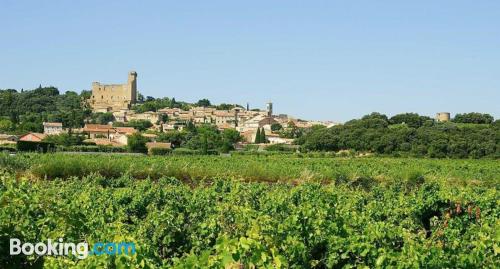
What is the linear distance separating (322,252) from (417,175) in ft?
70.5

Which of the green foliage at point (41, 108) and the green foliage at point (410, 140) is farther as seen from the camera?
the green foliage at point (41, 108)

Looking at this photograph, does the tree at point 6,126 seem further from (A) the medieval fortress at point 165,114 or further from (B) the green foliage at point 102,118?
(B) the green foliage at point 102,118

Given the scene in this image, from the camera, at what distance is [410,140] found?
6512 cm

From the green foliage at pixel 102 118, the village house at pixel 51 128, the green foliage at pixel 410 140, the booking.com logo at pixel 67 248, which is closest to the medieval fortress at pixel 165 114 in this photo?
the green foliage at pixel 102 118

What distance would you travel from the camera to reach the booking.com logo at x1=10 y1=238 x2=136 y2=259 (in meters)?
5.32

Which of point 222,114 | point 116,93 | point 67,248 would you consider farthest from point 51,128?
point 67,248

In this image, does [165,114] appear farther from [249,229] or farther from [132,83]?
[249,229]

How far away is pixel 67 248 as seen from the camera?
592 cm

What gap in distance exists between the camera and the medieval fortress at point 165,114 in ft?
502

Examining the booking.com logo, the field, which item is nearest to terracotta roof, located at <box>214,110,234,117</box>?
the field

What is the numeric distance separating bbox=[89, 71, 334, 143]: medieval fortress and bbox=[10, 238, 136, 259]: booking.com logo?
5119 inches

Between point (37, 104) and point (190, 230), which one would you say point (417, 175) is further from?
point (37, 104)

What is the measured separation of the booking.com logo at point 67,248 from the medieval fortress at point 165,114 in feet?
427

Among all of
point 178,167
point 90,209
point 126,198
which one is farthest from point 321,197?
point 178,167
